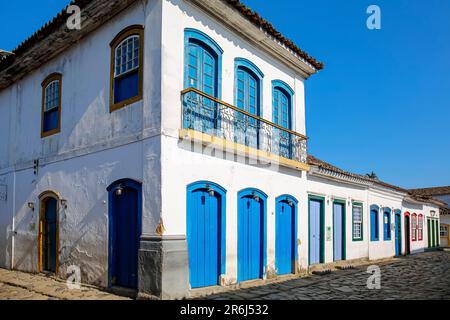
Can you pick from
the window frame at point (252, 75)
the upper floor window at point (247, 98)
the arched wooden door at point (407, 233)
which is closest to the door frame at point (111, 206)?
the upper floor window at point (247, 98)

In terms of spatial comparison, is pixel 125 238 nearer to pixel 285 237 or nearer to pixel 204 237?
pixel 204 237

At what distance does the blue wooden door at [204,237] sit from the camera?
7.79 m

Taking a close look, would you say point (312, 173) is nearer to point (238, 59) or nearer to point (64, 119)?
point (238, 59)

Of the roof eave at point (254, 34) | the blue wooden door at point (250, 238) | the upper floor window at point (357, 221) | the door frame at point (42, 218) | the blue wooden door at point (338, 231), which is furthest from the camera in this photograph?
the upper floor window at point (357, 221)

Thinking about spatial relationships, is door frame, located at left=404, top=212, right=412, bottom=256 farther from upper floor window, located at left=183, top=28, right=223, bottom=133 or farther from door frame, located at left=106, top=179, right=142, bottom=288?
door frame, located at left=106, top=179, right=142, bottom=288

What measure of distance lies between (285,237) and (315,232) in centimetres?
225

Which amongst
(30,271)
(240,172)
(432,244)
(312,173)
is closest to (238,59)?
(240,172)

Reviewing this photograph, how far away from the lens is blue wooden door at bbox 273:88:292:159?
35.6 feet

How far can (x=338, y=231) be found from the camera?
45.8 feet

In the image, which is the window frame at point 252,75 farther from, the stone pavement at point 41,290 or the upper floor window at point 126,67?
Result: the stone pavement at point 41,290

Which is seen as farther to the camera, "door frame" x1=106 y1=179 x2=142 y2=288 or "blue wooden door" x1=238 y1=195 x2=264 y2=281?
"blue wooden door" x1=238 y1=195 x2=264 y2=281

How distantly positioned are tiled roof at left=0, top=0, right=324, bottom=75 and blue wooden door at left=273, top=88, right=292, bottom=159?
4.44 ft

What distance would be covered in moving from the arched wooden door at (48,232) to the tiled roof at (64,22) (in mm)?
4027

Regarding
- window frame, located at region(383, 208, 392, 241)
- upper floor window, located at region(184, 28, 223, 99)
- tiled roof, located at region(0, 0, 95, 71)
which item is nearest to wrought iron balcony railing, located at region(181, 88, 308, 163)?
upper floor window, located at region(184, 28, 223, 99)
